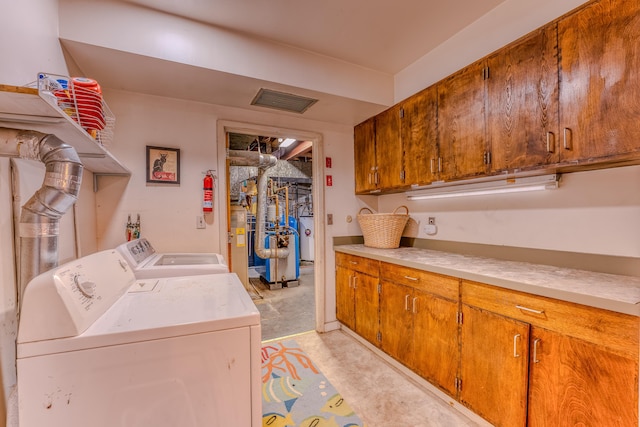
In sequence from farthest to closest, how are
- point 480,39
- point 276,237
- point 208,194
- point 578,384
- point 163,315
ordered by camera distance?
1. point 276,237
2. point 208,194
3. point 480,39
4. point 578,384
5. point 163,315

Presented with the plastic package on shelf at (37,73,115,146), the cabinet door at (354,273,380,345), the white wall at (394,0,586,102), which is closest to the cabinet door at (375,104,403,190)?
the white wall at (394,0,586,102)

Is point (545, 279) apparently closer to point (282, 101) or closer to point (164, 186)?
point (282, 101)

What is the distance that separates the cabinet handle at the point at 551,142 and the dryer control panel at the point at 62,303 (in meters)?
2.17

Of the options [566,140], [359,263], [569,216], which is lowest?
[359,263]

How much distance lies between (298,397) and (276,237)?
10.8ft

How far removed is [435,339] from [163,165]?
2436mm

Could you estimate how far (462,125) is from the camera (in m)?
1.93

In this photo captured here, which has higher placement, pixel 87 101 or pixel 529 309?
pixel 87 101

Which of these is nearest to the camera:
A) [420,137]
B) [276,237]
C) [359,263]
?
[420,137]

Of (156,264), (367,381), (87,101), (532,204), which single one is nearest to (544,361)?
(532,204)

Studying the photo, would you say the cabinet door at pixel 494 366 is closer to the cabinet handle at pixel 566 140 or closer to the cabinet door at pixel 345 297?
the cabinet handle at pixel 566 140

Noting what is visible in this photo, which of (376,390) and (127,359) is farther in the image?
(376,390)

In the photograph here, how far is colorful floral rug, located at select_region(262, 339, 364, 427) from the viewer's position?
1.70 metres

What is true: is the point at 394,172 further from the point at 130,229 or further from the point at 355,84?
the point at 130,229
